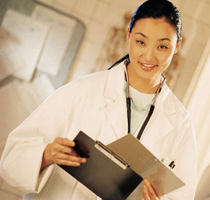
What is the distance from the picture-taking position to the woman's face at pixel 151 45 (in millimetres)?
1328

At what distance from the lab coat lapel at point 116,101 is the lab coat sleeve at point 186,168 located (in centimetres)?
→ 29

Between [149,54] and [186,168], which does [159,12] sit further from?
[186,168]

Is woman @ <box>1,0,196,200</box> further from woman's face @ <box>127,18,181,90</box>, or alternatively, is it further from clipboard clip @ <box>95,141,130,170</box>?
clipboard clip @ <box>95,141,130,170</box>

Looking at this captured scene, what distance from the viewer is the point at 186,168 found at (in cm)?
139

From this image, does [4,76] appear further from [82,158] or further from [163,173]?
[163,173]

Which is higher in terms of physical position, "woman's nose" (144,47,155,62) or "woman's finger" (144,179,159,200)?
"woman's nose" (144,47,155,62)

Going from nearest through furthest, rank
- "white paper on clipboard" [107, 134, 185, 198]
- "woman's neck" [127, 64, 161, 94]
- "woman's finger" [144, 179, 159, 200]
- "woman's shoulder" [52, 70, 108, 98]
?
"white paper on clipboard" [107, 134, 185, 198] → "woman's finger" [144, 179, 159, 200] → "woman's shoulder" [52, 70, 108, 98] → "woman's neck" [127, 64, 161, 94]

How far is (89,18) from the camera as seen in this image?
7.80 feet

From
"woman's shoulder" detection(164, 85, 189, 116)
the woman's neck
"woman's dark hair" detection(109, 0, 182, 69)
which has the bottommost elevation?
"woman's shoulder" detection(164, 85, 189, 116)

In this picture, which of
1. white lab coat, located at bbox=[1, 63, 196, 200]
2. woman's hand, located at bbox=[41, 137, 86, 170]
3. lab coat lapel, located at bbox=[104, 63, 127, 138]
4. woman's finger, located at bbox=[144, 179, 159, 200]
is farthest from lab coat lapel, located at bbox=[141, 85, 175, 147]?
woman's hand, located at bbox=[41, 137, 86, 170]

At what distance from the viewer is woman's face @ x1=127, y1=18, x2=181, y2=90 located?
1328mm

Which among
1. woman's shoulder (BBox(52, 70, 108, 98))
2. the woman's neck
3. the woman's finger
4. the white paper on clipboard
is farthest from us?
the woman's neck

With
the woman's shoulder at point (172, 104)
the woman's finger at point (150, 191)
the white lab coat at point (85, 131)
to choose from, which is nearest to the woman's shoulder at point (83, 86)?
the white lab coat at point (85, 131)

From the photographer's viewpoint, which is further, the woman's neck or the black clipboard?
the woman's neck
